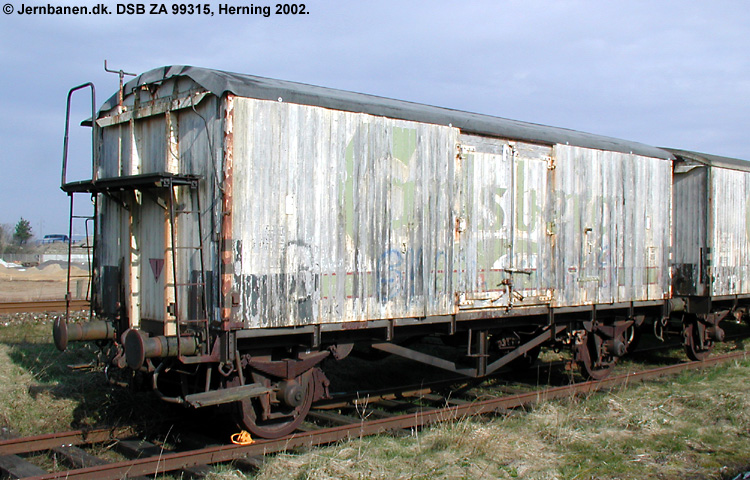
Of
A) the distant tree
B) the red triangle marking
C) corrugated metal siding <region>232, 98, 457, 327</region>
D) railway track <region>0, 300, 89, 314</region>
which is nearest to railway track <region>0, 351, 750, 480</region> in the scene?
corrugated metal siding <region>232, 98, 457, 327</region>

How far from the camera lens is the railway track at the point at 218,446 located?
6078 mm

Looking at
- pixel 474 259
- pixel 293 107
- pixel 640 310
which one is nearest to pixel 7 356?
pixel 293 107

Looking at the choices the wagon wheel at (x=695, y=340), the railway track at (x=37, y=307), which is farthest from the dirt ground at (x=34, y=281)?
the wagon wheel at (x=695, y=340)

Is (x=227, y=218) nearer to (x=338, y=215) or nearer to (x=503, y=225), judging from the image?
(x=338, y=215)

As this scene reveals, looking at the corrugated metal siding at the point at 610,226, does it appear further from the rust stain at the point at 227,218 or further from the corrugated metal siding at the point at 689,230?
the rust stain at the point at 227,218

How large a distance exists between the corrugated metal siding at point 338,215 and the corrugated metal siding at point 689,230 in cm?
607

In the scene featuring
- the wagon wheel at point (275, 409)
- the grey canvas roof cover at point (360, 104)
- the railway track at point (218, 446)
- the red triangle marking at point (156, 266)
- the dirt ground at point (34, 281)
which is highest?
the grey canvas roof cover at point (360, 104)

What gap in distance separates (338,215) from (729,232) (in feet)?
29.9

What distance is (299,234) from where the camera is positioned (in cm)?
698

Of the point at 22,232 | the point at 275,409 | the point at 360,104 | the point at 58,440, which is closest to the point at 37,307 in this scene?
the point at 58,440

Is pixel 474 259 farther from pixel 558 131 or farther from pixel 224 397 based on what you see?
pixel 224 397

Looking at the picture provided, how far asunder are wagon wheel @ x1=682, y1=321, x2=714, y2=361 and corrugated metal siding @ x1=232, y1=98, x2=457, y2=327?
6280 mm

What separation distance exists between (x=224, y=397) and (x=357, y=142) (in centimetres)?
303

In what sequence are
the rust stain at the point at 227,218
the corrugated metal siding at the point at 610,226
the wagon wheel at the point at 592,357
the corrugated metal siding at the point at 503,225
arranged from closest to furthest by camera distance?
the rust stain at the point at 227,218
the corrugated metal siding at the point at 503,225
the corrugated metal siding at the point at 610,226
the wagon wheel at the point at 592,357
